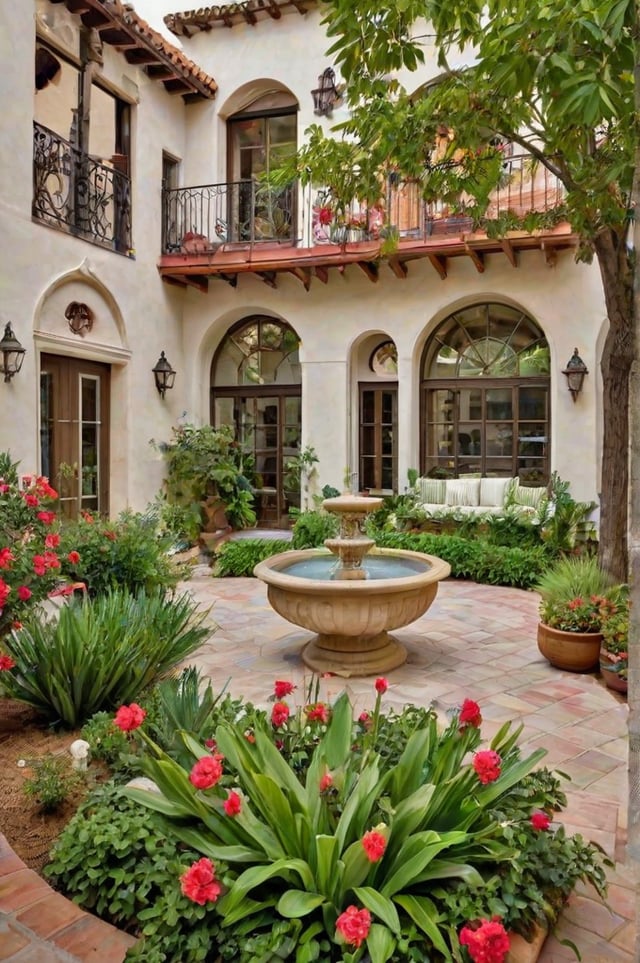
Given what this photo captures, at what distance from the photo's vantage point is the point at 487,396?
10.3 meters

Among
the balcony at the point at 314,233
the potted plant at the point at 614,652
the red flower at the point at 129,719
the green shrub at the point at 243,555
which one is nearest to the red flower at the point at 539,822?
the red flower at the point at 129,719

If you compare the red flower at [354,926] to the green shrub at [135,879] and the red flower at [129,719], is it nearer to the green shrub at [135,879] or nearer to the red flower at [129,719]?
the green shrub at [135,879]

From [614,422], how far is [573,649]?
199 cm

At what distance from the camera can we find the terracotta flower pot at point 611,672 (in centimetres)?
456

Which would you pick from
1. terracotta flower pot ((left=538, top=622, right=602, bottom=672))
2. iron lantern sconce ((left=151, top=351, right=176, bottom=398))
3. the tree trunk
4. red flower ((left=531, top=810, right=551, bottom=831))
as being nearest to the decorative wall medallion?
iron lantern sconce ((left=151, top=351, right=176, bottom=398))

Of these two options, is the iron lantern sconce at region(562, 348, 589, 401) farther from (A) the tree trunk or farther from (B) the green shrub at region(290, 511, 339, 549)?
(B) the green shrub at region(290, 511, 339, 549)

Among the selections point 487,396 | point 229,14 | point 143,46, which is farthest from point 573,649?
point 229,14

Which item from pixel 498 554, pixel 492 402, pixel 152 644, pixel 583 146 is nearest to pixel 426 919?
pixel 152 644

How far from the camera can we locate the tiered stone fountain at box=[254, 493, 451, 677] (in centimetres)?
468

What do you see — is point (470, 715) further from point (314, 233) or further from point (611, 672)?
point (314, 233)

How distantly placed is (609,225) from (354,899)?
479 cm

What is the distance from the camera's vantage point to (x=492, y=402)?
33.9 ft

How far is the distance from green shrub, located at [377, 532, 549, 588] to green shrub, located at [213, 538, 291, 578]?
1.49 meters

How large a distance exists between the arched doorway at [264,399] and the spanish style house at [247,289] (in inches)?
1.4
